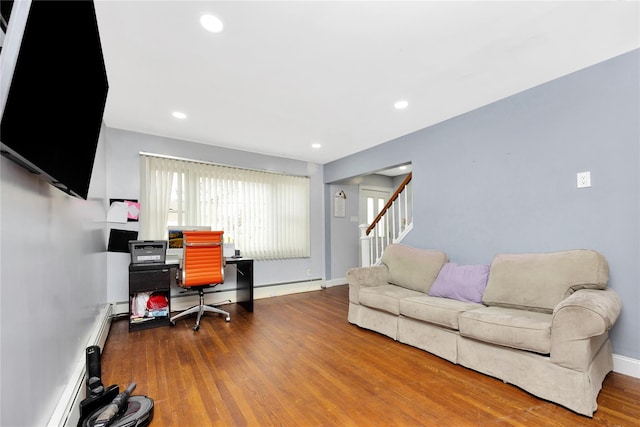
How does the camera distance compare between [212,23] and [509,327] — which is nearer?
[212,23]

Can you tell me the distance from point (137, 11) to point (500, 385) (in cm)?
338

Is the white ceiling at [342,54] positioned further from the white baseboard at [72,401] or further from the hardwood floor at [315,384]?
the hardwood floor at [315,384]

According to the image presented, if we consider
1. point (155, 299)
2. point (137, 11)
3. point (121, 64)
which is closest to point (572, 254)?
point (137, 11)

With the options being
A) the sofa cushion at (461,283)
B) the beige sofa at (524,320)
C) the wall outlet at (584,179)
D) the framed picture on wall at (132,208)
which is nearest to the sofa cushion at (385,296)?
the beige sofa at (524,320)

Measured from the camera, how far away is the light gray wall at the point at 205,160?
11.7 feet

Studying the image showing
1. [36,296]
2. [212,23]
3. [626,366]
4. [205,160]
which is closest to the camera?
[36,296]

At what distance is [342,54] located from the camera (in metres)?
2.09

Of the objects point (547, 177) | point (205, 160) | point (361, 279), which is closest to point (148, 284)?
point (205, 160)

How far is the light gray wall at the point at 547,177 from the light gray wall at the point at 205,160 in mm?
2279

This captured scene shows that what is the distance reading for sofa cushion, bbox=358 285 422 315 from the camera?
2742 millimetres

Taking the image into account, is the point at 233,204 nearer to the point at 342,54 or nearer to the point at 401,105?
the point at 401,105

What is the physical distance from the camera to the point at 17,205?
1.08m

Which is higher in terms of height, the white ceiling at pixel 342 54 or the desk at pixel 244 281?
the white ceiling at pixel 342 54

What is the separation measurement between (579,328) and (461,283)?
1.04 m
